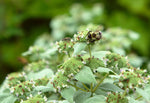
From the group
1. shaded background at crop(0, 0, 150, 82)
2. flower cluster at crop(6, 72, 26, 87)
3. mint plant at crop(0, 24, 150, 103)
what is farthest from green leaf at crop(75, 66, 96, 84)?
shaded background at crop(0, 0, 150, 82)

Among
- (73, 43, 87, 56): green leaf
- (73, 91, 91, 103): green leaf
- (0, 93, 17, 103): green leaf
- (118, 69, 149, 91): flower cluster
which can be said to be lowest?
(118, 69, 149, 91): flower cluster

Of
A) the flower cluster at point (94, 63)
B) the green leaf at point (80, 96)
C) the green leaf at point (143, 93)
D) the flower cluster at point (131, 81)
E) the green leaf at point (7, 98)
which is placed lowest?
the green leaf at point (143, 93)

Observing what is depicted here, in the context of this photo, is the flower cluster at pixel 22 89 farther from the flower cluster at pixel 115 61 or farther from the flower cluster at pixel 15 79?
the flower cluster at pixel 115 61

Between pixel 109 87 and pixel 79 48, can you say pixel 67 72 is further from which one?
pixel 109 87

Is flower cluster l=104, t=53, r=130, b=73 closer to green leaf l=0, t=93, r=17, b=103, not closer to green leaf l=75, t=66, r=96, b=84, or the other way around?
green leaf l=75, t=66, r=96, b=84

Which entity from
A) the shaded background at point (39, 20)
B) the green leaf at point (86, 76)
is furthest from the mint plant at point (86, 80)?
the shaded background at point (39, 20)

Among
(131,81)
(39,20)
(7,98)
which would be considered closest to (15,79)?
(7,98)

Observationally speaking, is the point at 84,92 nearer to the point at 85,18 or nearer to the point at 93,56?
the point at 93,56
